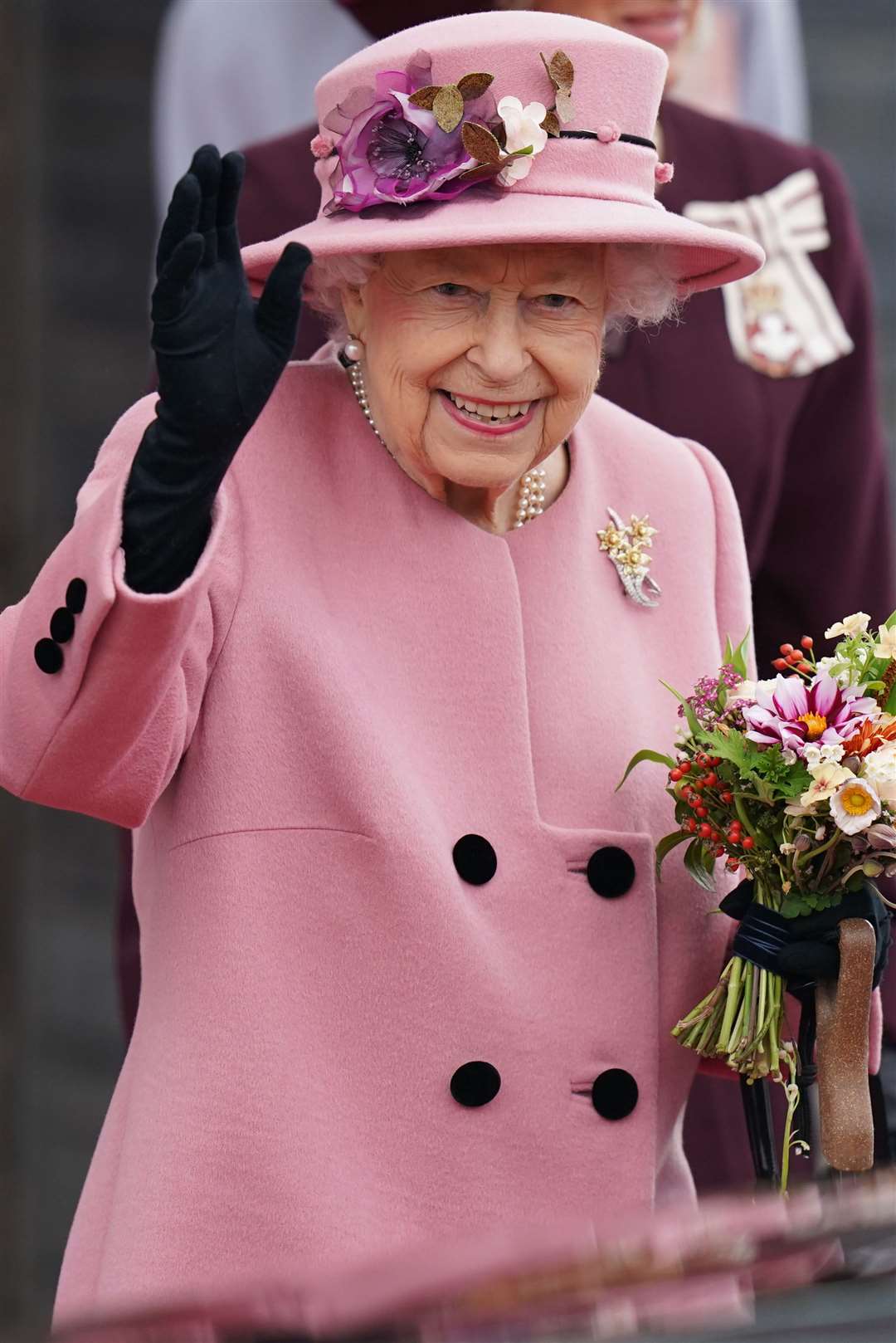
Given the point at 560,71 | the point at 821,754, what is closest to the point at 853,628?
the point at 821,754

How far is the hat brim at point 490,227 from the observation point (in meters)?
2.23

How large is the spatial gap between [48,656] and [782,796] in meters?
0.75

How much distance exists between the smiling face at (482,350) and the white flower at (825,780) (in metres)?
0.45

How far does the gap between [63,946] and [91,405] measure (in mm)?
1096

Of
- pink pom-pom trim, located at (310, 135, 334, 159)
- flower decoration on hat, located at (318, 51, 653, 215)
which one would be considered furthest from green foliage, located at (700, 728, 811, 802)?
pink pom-pom trim, located at (310, 135, 334, 159)

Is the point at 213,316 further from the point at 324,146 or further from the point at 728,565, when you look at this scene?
the point at 728,565

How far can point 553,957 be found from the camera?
7.85ft

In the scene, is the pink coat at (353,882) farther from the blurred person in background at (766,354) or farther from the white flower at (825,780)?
the blurred person in background at (766,354)

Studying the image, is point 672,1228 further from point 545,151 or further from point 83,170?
point 83,170

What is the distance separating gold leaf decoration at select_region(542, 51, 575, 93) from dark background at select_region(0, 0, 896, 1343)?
2.35m

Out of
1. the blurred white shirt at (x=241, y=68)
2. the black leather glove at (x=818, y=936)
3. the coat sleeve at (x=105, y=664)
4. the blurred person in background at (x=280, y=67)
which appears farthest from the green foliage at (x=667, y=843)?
the blurred white shirt at (x=241, y=68)

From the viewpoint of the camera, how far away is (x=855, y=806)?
87.7 inches

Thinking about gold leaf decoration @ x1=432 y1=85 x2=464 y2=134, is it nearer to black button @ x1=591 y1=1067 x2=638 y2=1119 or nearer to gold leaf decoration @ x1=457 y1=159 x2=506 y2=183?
gold leaf decoration @ x1=457 y1=159 x2=506 y2=183

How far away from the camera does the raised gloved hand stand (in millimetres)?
1962
